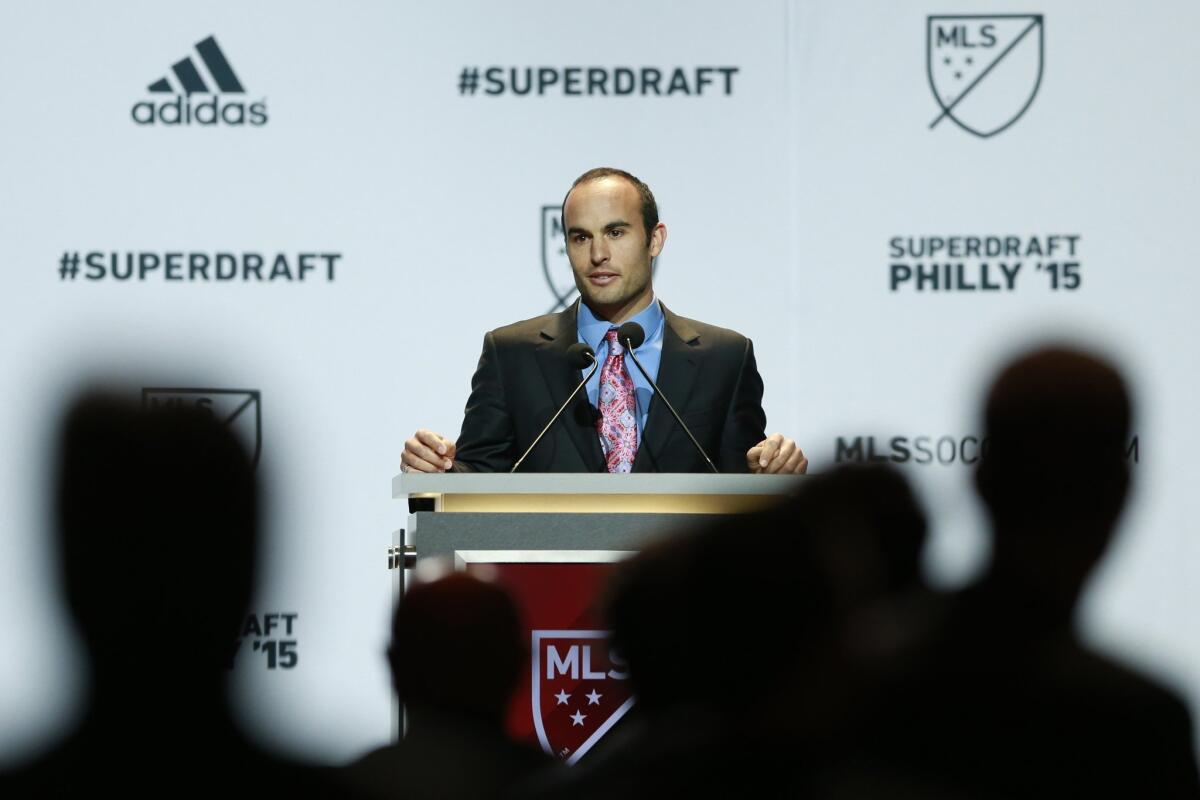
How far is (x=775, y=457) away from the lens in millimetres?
3006

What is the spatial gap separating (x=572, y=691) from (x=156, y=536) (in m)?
1.44

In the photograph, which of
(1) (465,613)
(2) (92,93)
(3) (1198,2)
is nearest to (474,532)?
(1) (465,613)

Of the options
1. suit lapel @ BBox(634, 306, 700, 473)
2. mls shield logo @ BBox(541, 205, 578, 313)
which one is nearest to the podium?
suit lapel @ BBox(634, 306, 700, 473)

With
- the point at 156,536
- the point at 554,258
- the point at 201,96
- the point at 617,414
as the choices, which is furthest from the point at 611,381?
the point at 156,536

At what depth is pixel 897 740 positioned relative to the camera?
1.16 meters

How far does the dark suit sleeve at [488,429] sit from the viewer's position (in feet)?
11.5

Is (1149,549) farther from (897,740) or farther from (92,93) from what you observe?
(897,740)

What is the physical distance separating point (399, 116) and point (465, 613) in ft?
13.1

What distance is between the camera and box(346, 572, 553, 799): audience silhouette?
1.14 m

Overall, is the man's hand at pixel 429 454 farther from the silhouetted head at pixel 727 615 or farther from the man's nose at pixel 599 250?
the silhouetted head at pixel 727 615

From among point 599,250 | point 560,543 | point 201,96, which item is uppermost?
point 201,96

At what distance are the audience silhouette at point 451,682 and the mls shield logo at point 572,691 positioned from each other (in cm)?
118

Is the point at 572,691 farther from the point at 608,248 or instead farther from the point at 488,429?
the point at 608,248

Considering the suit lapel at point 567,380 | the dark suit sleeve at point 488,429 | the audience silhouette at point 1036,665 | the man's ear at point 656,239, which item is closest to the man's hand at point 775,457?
the suit lapel at point 567,380
